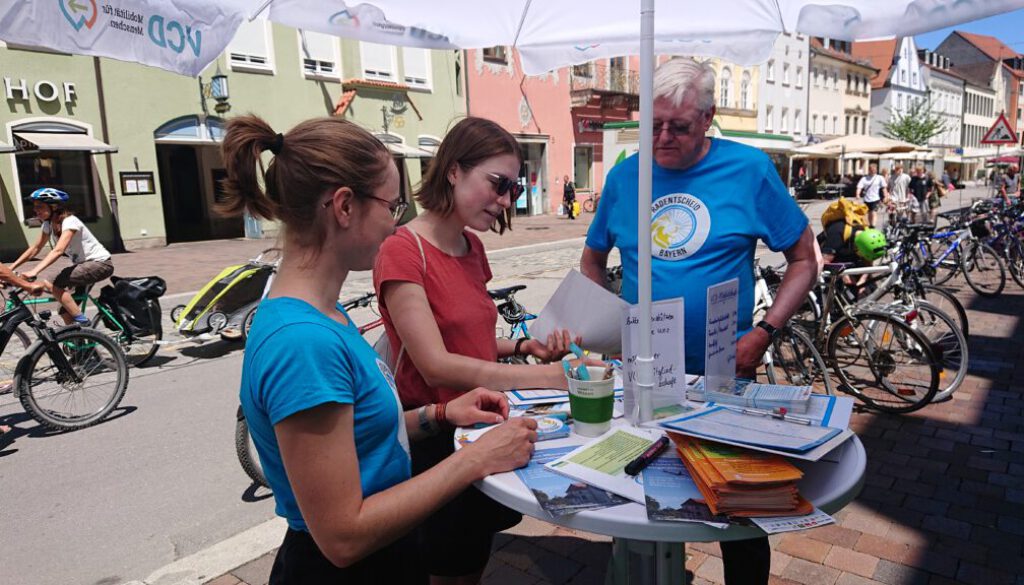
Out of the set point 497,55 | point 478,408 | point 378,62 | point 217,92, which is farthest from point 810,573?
point 497,55

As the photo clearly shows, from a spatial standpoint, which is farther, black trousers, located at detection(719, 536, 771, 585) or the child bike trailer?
the child bike trailer

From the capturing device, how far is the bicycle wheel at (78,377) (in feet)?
16.6

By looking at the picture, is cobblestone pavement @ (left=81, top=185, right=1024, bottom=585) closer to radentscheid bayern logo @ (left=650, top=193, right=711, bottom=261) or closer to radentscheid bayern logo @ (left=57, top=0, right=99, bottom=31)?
radentscheid bayern logo @ (left=650, top=193, right=711, bottom=261)

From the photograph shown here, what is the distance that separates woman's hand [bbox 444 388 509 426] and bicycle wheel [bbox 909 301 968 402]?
4115 millimetres

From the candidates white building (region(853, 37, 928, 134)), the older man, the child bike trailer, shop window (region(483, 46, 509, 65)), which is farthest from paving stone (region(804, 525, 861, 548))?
white building (region(853, 37, 928, 134))

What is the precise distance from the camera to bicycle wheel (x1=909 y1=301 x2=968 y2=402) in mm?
4949

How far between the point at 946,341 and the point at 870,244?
1.04 metres

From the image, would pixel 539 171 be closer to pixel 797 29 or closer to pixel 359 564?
pixel 797 29

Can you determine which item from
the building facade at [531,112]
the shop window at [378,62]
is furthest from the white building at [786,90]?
the shop window at [378,62]

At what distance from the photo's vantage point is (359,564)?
145 cm

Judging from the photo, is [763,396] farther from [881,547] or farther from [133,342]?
[133,342]

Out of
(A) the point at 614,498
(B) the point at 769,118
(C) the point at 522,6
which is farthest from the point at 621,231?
(B) the point at 769,118

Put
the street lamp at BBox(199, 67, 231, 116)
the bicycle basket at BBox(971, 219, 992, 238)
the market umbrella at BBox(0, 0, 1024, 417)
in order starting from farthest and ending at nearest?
the street lamp at BBox(199, 67, 231, 116) < the bicycle basket at BBox(971, 219, 992, 238) < the market umbrella at BBox(0, 0, 1024, 417)

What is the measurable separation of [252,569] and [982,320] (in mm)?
7968
